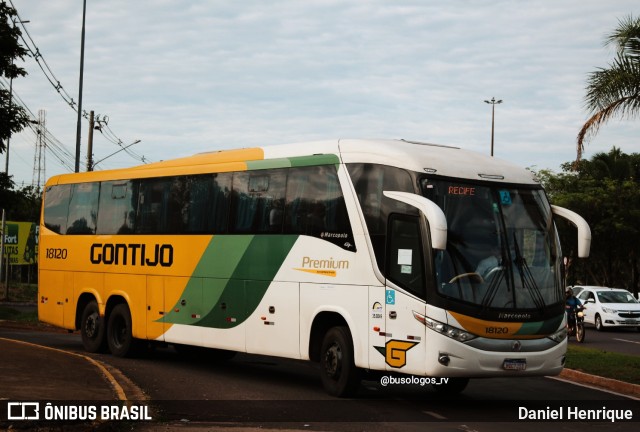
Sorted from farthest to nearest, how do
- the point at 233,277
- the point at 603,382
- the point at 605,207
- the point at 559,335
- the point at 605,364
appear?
the point at 605,207 → the point at 605,364 → the point at 603,382 → the point at 233,277 → the point at 559,335

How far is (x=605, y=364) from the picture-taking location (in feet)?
65.2

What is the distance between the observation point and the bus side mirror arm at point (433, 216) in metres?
12.6

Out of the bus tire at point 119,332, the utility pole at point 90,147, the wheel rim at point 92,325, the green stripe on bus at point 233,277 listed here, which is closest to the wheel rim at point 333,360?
the green stripe on bus at point 233,277

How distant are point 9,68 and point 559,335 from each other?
24.9 metres

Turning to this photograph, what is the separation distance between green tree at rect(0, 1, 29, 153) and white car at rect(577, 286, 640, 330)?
22.2 m

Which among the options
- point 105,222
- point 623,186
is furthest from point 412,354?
point 623,186

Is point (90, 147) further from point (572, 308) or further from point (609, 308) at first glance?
point (572, 308)

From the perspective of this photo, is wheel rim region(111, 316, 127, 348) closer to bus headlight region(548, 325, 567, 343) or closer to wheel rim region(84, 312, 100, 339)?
wheel rim region(84, 312, 100, 339)

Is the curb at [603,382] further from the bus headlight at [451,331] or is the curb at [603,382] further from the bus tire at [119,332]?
the bus tire at [119,332]

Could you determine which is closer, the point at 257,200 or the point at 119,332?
the point at 257,200

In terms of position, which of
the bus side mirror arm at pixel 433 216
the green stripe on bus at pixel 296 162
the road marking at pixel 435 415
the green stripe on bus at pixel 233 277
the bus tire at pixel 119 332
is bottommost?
the road marking at pixel 435 415

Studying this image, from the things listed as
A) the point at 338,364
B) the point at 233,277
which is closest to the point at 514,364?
the point at 338,364

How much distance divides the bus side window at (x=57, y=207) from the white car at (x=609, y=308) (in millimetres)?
22580

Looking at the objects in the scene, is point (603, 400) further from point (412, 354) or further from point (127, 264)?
point (127, 264)
